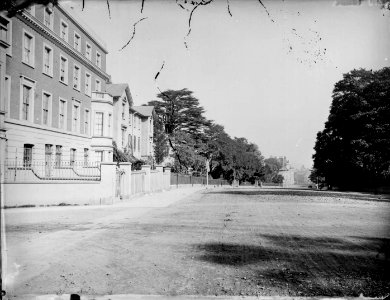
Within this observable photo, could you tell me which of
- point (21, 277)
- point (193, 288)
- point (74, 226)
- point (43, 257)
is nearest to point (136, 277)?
point (193, 288)

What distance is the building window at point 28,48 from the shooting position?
67.0 ft

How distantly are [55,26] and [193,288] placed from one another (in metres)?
24.2

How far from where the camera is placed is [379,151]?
3394 cm

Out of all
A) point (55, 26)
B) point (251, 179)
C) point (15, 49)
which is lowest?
point (251, 179)

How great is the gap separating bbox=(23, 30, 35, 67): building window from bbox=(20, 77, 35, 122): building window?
1.16 m

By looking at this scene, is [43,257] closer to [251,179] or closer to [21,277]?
[21,277]

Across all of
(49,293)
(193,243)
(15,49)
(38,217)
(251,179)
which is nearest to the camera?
(49,293)

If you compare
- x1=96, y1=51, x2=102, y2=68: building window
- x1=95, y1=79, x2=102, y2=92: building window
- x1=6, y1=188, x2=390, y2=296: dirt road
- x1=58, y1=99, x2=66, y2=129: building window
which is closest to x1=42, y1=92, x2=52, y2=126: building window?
x1=58, y1=99, x2=66, y2=129: building window

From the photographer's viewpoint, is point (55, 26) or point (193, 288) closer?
point (193, 288)

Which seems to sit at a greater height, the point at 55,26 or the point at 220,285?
the point at 55,26

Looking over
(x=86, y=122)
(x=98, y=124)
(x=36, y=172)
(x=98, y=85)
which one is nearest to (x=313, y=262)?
(x=36, y=172)

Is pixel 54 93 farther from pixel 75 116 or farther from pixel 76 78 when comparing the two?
pixel 76 78

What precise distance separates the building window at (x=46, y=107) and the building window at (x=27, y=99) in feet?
4.88

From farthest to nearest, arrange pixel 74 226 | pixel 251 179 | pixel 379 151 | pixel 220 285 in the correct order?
pixel 251 179
pixel 379 151
pixel 74 226
pixel 220 285
